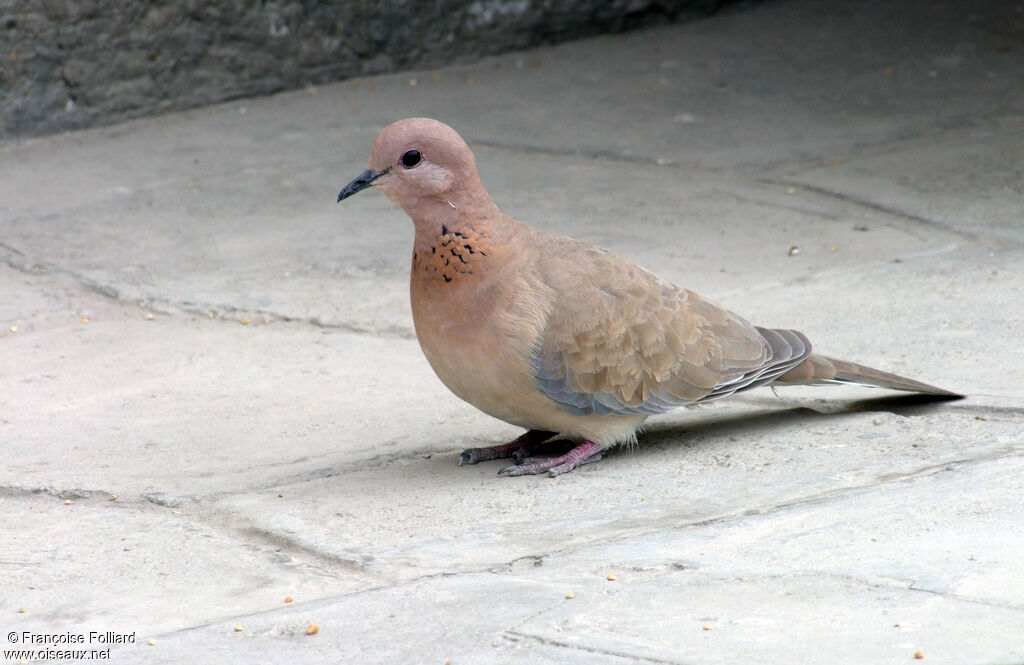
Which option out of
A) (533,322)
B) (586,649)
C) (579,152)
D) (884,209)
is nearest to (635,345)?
(533,322)

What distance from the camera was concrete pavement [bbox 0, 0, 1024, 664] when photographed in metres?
2.80

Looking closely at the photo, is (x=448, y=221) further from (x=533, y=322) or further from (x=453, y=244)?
(x=533, y=322)

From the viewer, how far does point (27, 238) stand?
19.9 ft

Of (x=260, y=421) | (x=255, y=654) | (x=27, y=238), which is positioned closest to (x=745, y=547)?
(x=255, y=654)

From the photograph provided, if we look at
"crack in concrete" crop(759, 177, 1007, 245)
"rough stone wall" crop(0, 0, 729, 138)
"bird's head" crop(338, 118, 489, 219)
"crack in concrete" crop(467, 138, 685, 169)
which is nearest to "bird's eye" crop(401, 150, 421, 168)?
"bird's head" crop(338, 118, 489, 219)

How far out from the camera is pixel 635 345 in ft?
12.7

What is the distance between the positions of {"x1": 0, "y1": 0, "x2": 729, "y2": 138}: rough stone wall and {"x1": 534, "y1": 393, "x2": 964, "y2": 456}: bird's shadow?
454 centimetres

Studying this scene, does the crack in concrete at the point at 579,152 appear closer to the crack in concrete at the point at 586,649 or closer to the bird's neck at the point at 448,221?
the bird's neck at the point at 448,221

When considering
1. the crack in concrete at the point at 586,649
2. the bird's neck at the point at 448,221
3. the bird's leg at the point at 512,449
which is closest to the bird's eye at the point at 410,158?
the bird's neck at the point at 448,221

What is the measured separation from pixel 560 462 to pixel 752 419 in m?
0.71

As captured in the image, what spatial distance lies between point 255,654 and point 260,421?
176 cm

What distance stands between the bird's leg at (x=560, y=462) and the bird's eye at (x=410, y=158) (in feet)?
2.82

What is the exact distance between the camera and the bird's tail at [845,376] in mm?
4016

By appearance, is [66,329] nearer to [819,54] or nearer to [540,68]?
[540,68]
